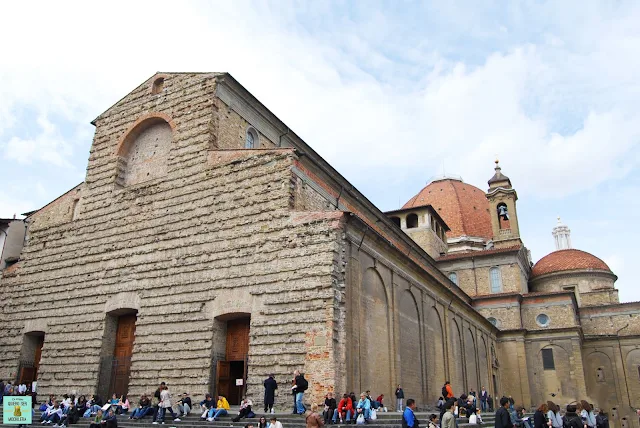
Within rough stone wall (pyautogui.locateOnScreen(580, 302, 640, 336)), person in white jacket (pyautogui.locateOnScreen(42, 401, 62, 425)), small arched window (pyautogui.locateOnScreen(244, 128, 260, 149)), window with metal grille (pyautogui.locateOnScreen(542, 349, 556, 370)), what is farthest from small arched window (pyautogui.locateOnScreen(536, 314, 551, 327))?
person in white jacket (pyautogui.locateOnScreen(42, 401, 62, 425))

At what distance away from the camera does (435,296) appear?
83.8ft

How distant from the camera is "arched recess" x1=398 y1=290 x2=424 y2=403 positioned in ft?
67.7

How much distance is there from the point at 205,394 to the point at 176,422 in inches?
54.4

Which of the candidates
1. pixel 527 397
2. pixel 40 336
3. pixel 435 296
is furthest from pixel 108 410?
pixel 527 397

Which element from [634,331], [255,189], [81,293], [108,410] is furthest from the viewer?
[634,331]

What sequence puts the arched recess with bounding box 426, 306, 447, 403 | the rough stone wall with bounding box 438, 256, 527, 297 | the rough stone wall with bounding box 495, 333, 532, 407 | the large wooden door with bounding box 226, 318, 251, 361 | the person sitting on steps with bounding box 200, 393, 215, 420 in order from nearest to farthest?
the person sitting on steps with bounding box 200, 393, 215, 420 → the large wooden door with bounding box 226, 318, 251, 361 → the arched recess with bounding box 426, 306, 447, 403 → the rough stone wall with bounding box 495, 333, 532, 407 → the rough stone wall with bounding box 438, 256, 527, 297

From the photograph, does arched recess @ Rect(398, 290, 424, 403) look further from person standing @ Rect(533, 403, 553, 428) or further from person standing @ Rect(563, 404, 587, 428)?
person standing @ Rect(563, 404, 587, 428)

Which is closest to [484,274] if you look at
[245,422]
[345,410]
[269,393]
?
[269,393]

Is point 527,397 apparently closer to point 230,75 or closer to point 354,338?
point 354,338

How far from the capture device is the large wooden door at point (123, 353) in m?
19.2

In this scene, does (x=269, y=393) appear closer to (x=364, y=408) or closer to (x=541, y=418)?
(x=364, y=408)

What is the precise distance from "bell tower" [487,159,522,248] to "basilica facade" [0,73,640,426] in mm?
15813

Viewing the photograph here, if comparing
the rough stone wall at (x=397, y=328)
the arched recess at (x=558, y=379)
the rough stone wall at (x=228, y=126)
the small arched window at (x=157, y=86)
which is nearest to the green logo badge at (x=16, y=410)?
the rough stone wall at (x=397, y=328)

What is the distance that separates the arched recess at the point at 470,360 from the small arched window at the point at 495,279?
9.65 metres
